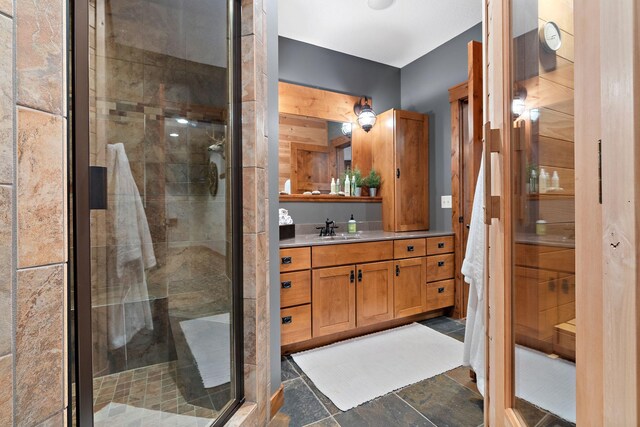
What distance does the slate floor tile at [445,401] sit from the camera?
1446mm

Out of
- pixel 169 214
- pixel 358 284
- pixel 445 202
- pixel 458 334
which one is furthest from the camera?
pixel 445 202

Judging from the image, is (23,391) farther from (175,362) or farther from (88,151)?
(175,362)

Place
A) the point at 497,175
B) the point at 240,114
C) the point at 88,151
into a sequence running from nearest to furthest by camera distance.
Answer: the point at 88,151
the point at 497,175
the point at 240,114

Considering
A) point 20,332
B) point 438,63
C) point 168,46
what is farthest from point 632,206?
point 438,63

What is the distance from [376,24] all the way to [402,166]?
4.45ft

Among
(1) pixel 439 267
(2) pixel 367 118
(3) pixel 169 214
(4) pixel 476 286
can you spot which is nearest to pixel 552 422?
(4) pixel 476 286

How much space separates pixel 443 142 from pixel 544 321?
2.58m

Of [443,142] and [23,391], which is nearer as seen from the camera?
[23,391]

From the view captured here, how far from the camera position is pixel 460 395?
5.35 feet

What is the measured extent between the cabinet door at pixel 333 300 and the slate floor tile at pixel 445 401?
68 cm

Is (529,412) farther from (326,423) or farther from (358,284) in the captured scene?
(358,284)

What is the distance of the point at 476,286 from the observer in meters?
1.58

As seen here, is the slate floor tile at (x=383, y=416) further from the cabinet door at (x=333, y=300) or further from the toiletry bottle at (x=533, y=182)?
the toiletry bottle at (x=533, y=182)

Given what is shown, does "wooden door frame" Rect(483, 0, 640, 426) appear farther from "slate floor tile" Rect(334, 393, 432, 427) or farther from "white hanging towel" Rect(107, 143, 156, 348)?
"white hanging towel" Rect(107, 143, 156, 348)
